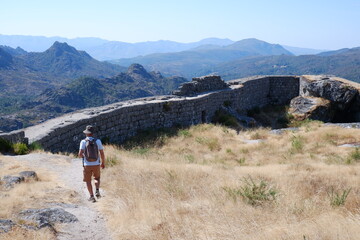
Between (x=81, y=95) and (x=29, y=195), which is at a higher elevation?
(x=29, y=195)

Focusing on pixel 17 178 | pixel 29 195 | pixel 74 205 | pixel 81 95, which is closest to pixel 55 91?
pixel 81 95

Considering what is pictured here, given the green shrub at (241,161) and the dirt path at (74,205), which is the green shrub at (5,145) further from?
the green shrub at (241,161)

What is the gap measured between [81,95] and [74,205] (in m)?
121

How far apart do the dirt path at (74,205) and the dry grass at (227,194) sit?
0.21m

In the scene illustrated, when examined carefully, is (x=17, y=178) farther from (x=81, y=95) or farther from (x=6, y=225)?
(x=81, y=95)

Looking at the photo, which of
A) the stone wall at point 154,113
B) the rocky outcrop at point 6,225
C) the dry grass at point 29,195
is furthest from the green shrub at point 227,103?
the rocky outcrop at point 6,225

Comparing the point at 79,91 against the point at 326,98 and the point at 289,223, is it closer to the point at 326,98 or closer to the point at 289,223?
the point at 326,98

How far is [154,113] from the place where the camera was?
45.1 ft

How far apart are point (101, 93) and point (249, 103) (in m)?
110

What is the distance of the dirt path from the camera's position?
15.7ft

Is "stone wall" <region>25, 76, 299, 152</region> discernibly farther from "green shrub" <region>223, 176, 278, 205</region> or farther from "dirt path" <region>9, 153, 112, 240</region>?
"green shrub" <region>223, 176, 278, 205</region>

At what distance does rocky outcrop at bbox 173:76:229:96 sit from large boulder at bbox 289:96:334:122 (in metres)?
3.98

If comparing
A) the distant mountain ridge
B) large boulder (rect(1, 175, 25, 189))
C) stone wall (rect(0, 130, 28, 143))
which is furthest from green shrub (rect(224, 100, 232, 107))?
the distant mountain ridge

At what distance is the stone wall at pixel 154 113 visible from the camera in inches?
400
